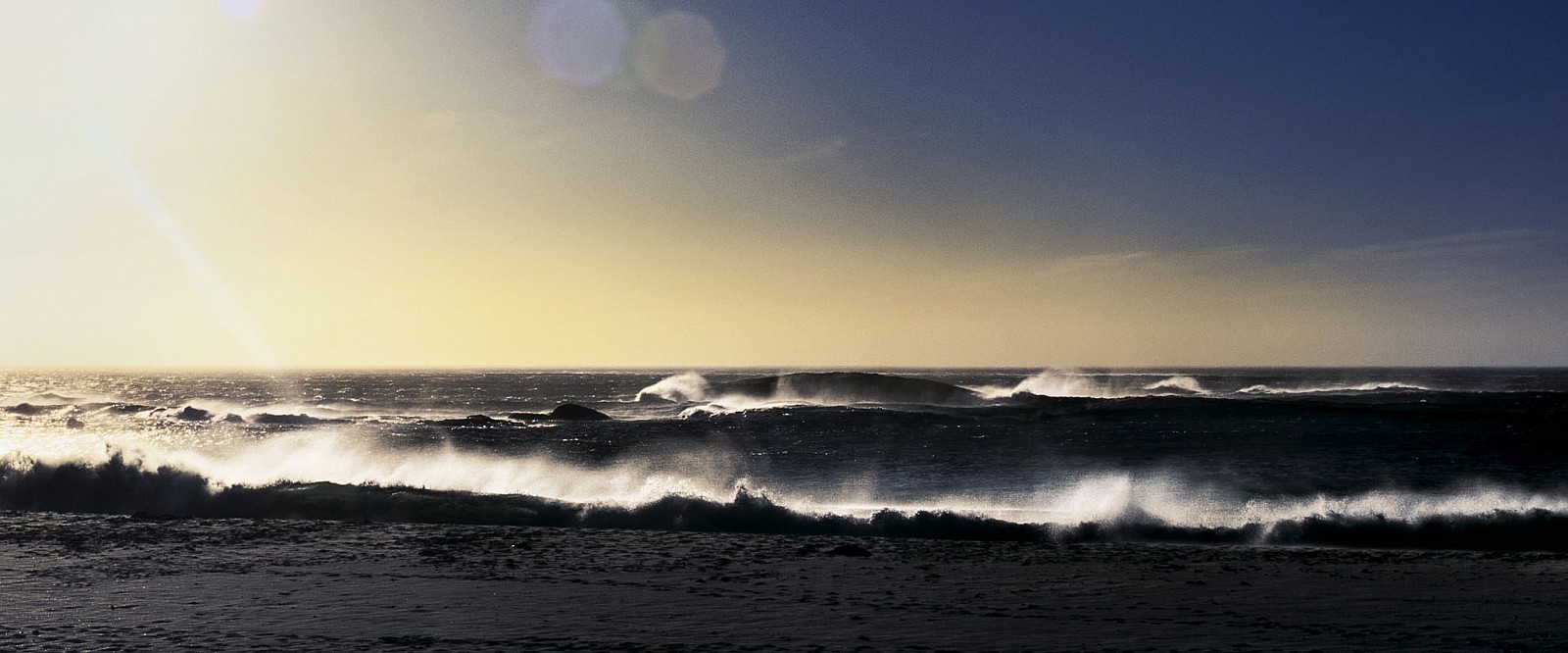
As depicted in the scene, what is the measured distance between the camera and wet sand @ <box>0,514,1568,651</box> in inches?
419

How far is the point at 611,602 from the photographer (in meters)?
12.6

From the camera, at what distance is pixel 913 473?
30.7 meters

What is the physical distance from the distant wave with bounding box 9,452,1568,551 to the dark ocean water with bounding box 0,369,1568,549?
2.6 inches

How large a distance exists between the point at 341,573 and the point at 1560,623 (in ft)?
50.7

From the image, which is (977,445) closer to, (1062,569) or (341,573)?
(1062,569)

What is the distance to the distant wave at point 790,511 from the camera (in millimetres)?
19688

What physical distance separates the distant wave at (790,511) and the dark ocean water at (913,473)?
65mm

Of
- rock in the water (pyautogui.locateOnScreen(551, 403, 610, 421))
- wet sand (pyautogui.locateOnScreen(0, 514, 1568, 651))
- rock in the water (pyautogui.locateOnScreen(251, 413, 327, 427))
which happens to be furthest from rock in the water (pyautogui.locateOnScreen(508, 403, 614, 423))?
wet sand (pyautogui.locateOnScreen(0, 514, 1568, 651))

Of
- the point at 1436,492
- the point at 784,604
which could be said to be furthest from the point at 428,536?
the point at 1436,492

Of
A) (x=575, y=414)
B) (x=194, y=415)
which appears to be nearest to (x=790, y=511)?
(x=575, y=414)

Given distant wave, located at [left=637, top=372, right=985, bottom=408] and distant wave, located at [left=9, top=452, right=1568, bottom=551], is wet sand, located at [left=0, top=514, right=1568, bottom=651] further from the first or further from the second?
distant wave, located at [left=637, top=372, right=985, bottom=408]

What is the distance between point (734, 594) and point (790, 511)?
8958 millimetres

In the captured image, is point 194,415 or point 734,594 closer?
point 734,594

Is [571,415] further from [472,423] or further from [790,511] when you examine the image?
[790,511]
